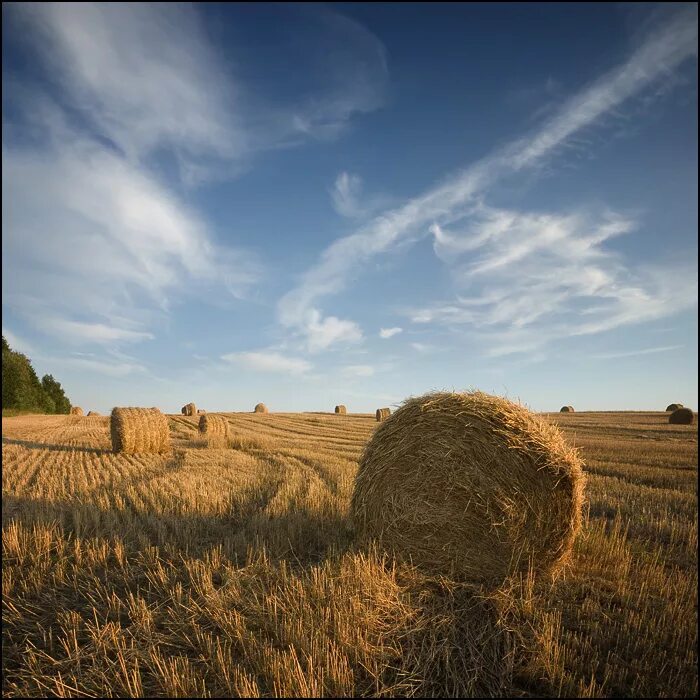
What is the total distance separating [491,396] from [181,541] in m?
4.41

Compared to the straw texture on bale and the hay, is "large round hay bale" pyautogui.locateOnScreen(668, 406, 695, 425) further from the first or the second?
the hay

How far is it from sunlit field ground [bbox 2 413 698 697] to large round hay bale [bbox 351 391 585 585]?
1.38ft

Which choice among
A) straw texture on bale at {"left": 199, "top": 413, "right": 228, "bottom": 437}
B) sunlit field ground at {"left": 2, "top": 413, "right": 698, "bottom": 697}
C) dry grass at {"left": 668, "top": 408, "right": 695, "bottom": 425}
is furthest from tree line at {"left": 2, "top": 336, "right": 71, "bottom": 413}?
dry grass at {"left": 668, "top": 408, "right": 695, "bottom": 425}

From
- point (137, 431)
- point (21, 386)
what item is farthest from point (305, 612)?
point (21, 386)

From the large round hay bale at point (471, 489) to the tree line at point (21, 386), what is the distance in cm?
5290

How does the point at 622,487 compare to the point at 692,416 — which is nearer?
the point at 622,487

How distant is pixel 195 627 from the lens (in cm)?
375

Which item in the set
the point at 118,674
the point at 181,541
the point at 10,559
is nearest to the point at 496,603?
the point at 118,674

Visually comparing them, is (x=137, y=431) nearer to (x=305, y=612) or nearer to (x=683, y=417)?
(x=305, y=612)

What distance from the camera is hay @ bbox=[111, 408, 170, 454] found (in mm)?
16062

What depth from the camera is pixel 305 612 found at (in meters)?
3.81

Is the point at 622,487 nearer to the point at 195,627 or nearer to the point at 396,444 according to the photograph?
the point at 396,444

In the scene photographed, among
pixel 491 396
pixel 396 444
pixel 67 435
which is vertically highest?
pixel 491 396

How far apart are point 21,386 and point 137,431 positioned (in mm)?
45119
